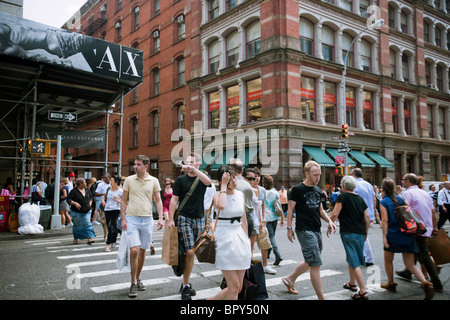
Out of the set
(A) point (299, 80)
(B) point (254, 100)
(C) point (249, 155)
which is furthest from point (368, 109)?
(C) point (249, 155)

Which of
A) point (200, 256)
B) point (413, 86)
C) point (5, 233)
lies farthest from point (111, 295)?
point (413, 86)

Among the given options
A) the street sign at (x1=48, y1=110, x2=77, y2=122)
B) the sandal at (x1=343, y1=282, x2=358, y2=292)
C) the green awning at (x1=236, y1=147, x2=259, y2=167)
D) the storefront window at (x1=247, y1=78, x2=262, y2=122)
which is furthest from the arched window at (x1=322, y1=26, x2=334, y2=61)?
the sandal at (x1=343, y1=282, x2=358, y2=292)

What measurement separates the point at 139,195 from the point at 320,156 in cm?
1642

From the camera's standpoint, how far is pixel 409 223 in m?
5.05

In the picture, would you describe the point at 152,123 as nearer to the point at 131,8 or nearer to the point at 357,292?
the point at 131,8

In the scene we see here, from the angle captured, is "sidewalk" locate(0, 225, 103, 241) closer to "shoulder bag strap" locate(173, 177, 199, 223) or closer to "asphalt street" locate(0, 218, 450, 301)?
"asphalt street" locate(0, 218, 450, 301)

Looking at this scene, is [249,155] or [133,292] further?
[249,155]

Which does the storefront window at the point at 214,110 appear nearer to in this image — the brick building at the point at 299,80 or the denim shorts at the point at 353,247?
the brick building at the point at 299,80

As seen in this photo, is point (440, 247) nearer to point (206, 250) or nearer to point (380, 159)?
point (206, 250)

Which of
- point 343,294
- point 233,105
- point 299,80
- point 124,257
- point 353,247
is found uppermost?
point 299,80

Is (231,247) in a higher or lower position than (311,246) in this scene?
higher

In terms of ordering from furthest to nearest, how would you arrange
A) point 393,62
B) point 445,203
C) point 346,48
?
point 393,62 < point 346,48 < point 445,203

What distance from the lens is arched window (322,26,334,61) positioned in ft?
72.6

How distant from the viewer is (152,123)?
29.5m
